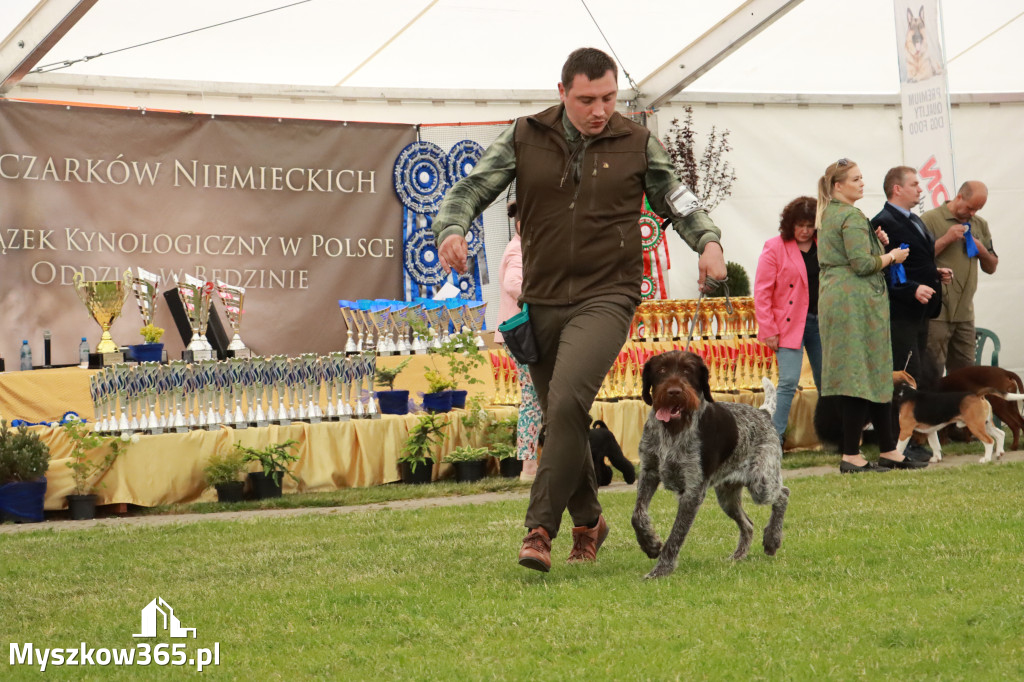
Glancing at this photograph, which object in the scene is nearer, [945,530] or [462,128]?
[945,530]

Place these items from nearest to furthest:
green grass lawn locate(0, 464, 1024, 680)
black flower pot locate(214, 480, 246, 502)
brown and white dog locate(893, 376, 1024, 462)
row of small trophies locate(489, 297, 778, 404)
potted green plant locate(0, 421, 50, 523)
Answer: green grass lawn locate(0, 464, 1024, 680), potted green plant locate(0, 421, 50, 523), black flower pot locate(214, 480, 246, 502), brown and white dog locate(893, 376, 1024, 462), row of small trophies locate(489, 297, 778, 404)

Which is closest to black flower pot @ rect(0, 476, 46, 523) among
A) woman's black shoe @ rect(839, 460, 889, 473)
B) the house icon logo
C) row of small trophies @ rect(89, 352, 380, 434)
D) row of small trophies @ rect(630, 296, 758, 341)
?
row of small trophies @ rect(89, 352, 380, 434)

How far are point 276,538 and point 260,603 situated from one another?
1.93 m

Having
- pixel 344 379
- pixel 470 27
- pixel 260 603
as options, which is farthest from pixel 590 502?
pixel 470 27

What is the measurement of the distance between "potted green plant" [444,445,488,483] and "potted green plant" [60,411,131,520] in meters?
2.13

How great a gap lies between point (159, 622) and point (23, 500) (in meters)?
3.96

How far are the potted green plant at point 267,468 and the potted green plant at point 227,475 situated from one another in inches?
2.5

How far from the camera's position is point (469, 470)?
8.41m

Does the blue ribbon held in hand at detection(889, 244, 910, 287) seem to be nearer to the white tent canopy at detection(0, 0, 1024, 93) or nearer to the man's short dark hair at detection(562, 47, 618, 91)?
the white tent canopy at detection(0, 0, 1024, 93)

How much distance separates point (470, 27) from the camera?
10.8 m

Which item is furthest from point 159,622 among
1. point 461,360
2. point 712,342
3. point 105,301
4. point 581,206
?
point 712,342

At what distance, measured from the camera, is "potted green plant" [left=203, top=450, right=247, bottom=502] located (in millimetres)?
7793

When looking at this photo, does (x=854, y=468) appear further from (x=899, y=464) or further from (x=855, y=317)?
(x=855, y=317)

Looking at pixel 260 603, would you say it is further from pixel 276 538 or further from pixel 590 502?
pixel 276 538
